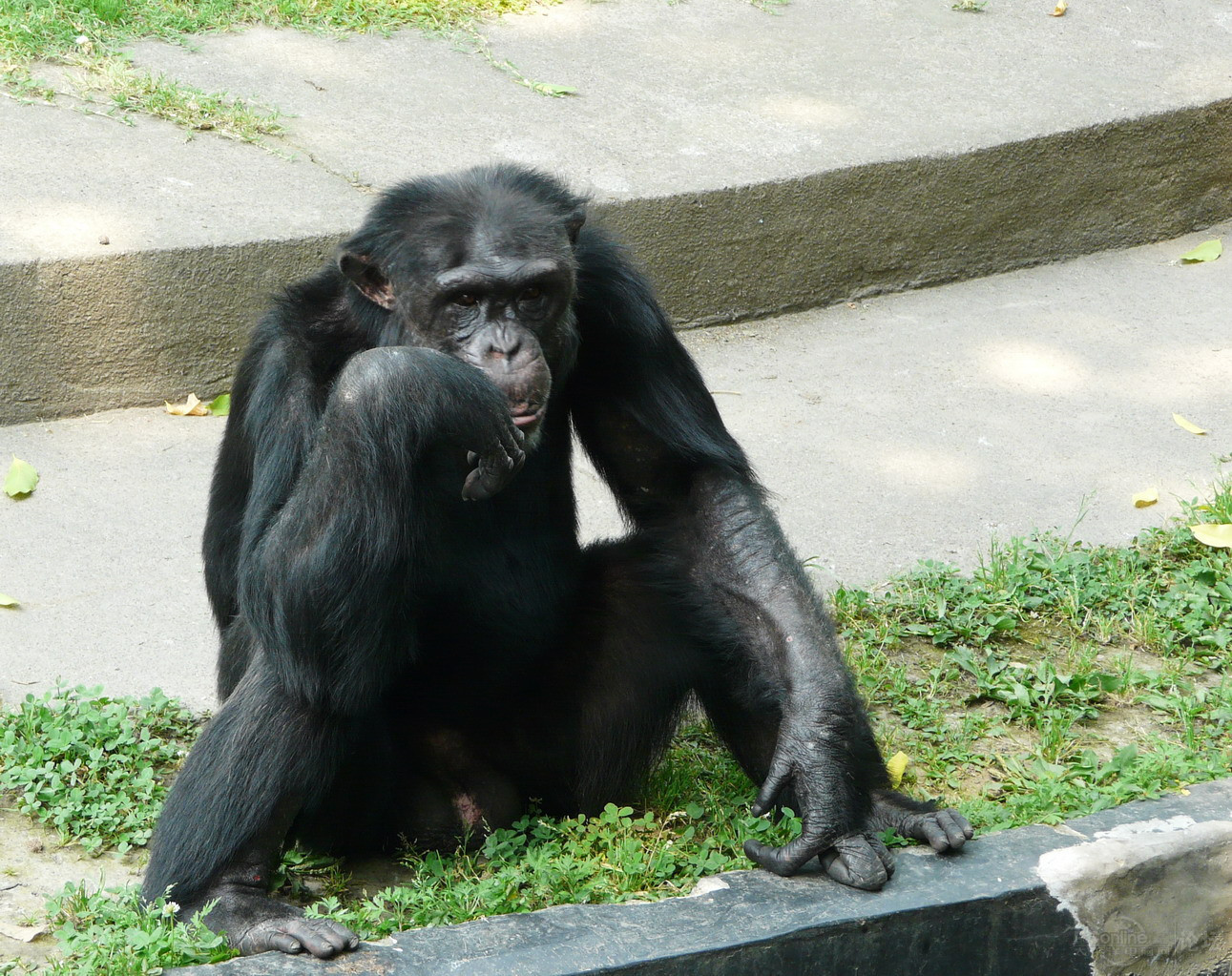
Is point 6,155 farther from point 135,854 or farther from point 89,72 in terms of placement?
point 135,854

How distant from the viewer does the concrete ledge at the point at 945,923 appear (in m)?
3.02

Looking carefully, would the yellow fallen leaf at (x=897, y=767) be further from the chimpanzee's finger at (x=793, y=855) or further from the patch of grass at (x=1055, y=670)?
the chimpanzee's finger at (x=793, y=855)

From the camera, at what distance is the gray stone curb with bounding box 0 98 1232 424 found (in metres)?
5.75

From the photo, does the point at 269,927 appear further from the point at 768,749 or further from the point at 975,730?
the point at 975,730

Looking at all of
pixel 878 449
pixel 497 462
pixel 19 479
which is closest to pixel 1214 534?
pixel 878 449

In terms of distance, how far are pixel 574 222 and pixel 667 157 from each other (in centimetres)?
318

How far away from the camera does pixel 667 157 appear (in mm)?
6840

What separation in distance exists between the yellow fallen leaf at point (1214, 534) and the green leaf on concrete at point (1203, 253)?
9.27 ft

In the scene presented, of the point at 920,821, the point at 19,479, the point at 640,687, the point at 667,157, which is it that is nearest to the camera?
the point at 920,821

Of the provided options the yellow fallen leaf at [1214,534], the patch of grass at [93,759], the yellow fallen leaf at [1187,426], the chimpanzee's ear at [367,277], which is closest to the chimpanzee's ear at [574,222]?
the chimpanzee's ear at [367,277]

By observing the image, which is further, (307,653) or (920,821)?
(920,821)

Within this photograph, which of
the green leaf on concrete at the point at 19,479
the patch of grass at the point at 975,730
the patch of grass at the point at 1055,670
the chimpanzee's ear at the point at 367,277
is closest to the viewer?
the patch of grass at the point at 975,730

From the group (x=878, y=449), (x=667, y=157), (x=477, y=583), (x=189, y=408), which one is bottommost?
(x=189, y=408)

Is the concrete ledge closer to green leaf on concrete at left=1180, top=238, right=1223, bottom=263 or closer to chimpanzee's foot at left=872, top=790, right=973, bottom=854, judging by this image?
chimpanzee's foot at left=872, top=790, right=973, bottom=854
